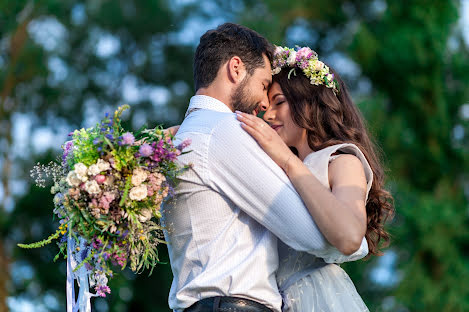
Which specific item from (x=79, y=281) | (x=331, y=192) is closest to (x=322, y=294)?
(x=331, y=192)

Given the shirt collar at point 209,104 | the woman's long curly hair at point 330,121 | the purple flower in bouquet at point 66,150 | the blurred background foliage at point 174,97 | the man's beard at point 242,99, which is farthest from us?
the blurred background foliage at point 174,97

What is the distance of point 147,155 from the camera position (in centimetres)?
317

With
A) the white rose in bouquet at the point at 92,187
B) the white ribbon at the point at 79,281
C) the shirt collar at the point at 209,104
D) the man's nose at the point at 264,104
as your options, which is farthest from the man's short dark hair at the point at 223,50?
the white ribbon at the point at 79,281

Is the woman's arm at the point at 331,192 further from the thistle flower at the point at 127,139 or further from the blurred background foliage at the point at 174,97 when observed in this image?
the blurred background foliage at the point at 174,97

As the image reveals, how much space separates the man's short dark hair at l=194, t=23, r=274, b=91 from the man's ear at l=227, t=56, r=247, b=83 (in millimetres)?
27

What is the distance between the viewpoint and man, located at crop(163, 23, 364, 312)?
3.12 meters

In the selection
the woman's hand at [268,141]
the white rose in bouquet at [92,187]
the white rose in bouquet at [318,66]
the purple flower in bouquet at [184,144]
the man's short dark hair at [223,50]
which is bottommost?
the woman's hand at [268,141]

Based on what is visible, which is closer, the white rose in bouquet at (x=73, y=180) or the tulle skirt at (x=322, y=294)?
the white rose in bouquet at (x=73, y=180)

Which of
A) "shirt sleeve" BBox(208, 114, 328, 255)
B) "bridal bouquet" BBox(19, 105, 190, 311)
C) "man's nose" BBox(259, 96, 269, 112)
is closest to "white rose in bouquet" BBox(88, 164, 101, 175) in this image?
"bridal bouquet" BBox(19, 105, 190, 311)

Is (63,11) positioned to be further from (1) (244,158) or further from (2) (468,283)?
(1) (244,158)

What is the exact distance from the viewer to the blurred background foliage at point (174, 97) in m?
14.8

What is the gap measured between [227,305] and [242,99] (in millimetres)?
1300

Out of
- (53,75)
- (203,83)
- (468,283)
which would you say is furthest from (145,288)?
(203,83)

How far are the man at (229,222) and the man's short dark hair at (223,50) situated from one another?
40 centimetres
